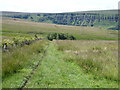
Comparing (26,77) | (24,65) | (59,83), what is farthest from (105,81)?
(24,65)

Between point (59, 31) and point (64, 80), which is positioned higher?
point (59, 31)

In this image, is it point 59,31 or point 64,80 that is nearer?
point 64,80

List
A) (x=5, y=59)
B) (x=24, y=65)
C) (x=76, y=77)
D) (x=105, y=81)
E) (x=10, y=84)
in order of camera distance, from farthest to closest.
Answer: (x=24, y=65)
(x=5, y=59)
(x=76, y=77)
(x=105, y=81)
(x=10, y=84)

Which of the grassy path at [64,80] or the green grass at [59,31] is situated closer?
the grassy path at [64,80]

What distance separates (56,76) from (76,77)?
1091mm

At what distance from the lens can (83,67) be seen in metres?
11.0

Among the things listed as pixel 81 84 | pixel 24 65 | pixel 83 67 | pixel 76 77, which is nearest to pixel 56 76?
pixel 76 77

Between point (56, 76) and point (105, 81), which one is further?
point (56, 76)

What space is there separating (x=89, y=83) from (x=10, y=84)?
12.3 feet

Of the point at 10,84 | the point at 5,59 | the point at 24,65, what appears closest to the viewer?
the point at 10,84

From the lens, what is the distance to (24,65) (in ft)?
37.8

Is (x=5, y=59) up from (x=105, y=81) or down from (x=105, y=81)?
up

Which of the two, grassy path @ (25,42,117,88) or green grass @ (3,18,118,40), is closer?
grassy path @ (25,42,117,88)

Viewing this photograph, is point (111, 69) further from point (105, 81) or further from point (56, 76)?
point (56, 76)
